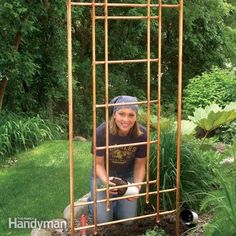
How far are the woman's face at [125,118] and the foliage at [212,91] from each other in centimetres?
433

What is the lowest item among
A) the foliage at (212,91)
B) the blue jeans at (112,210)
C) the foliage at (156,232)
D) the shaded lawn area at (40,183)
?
the shaded lawn area at (40,183)

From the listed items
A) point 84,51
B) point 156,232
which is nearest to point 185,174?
point 156,232

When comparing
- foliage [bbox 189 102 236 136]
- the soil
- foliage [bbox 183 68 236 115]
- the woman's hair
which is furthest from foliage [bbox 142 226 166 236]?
foliage [bbox 183 68 236 115]

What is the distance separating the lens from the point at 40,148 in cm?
683

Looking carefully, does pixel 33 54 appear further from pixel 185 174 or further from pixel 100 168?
pixel 100 168

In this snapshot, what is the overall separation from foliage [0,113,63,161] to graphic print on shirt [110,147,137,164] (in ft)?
9.19

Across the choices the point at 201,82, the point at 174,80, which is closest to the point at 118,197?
the point at 201,82

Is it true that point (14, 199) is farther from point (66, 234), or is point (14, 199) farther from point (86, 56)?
point (86, 56)

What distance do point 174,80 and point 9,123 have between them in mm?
7385

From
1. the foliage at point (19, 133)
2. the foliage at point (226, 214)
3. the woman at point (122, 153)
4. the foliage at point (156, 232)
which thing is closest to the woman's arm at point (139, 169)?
the woman at point (122, 153)

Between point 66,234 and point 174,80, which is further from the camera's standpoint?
point 174,80

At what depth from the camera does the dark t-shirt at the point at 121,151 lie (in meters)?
3.65

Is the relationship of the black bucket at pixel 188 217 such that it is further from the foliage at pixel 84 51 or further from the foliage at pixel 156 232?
the foliage at pixel 84 51

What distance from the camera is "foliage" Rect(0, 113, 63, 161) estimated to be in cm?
649
